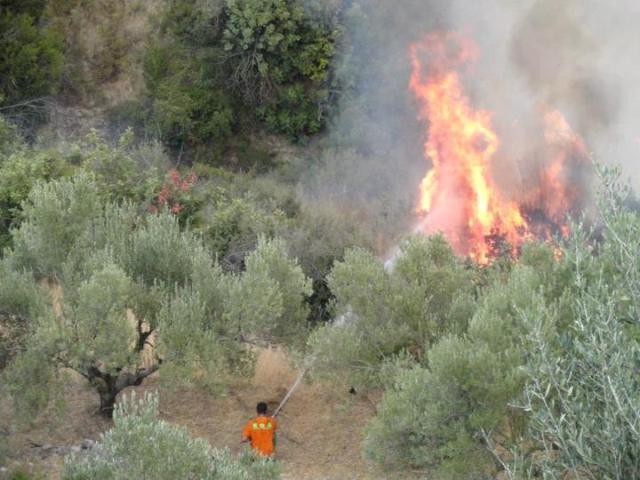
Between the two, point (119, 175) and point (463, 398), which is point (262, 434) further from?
point (119, 175)

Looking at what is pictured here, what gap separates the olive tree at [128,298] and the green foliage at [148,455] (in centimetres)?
321

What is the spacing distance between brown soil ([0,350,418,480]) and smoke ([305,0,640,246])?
11.0 meters

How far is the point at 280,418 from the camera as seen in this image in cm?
1469

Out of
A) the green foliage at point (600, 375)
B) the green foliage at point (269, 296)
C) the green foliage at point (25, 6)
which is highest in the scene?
the green foliage at point (600, 375)

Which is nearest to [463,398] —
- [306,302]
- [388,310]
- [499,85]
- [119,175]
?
[388,310]

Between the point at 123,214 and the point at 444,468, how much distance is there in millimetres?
6616

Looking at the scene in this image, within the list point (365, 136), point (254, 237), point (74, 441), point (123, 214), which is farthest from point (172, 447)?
point (365, 136)

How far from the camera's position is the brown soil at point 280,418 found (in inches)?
522

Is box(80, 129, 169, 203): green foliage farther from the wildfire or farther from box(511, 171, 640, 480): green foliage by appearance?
box(511, 171, 640, 480): green foliage

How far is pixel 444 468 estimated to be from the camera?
10602 mm

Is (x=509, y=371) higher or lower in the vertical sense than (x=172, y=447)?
higher

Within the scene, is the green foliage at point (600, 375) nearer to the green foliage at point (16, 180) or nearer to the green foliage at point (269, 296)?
the green foliage at point (269, 296)

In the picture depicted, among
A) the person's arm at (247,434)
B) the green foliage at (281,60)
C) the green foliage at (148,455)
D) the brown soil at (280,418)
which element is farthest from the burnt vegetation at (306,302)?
the person's arm at (247,434)

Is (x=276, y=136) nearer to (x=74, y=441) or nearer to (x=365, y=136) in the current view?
(x=365, y=136)
